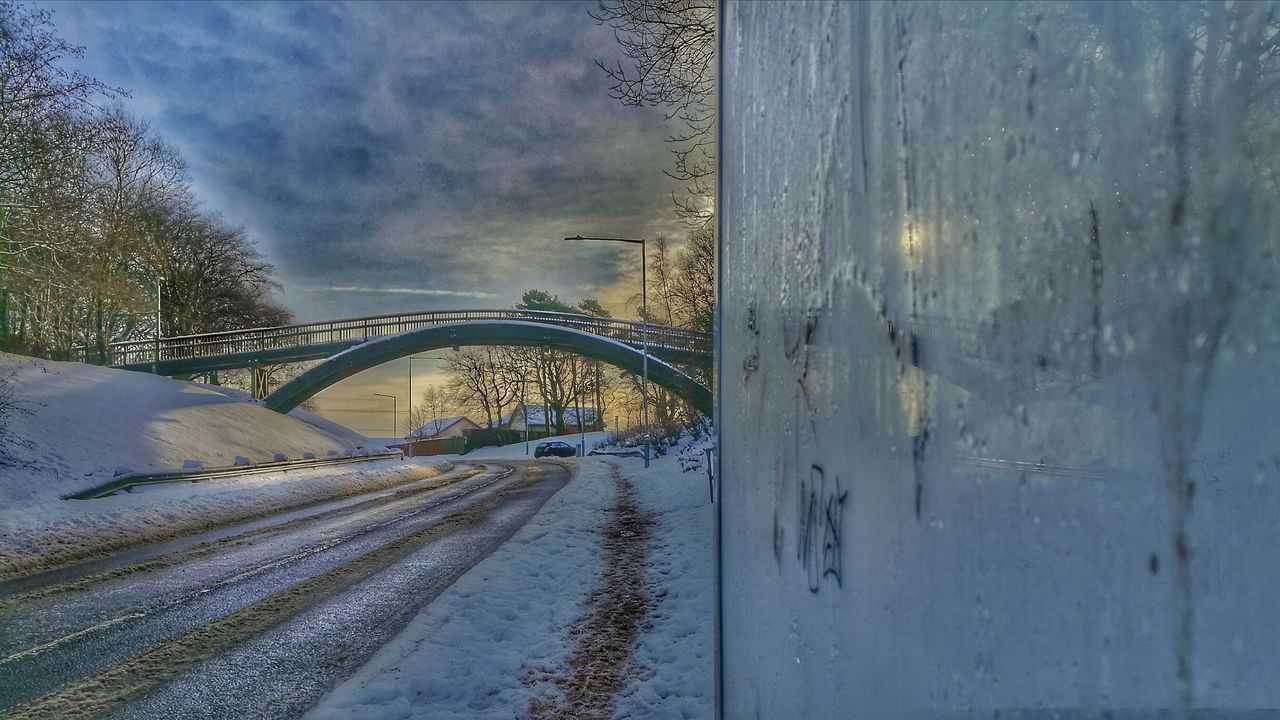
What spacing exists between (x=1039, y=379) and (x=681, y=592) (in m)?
6.66

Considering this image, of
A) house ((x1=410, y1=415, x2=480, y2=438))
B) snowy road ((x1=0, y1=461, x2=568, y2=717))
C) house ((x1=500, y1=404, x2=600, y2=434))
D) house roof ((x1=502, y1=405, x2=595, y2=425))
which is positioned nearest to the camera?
snowy road ((x1=0, y1=461, x2=568, y2=717))

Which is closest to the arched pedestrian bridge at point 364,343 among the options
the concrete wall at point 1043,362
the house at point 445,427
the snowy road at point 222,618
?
the snowy road at point 222,618

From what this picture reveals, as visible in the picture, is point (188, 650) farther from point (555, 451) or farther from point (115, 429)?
point (555, 451)

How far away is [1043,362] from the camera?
2.04 feet

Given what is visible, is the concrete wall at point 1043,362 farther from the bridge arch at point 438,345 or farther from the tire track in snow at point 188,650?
the bridge arch at point 438,345

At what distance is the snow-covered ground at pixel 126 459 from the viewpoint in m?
10.4

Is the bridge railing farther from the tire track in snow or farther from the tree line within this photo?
the tire track in snow

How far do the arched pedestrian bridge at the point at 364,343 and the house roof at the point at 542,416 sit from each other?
31.7 meters

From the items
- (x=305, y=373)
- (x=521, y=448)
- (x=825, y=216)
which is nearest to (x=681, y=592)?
(x=825, y=216)

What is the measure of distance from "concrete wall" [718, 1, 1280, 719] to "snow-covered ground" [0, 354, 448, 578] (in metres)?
10.8

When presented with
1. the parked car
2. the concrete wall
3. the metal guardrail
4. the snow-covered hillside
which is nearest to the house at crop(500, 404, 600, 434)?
the parked car

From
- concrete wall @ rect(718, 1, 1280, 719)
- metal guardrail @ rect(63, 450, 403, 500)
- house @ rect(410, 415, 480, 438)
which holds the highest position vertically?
concrete wall @ rect(718, 1, 1280, 719)

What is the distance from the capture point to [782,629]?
134 centimetres

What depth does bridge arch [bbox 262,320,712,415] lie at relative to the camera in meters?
34.8
